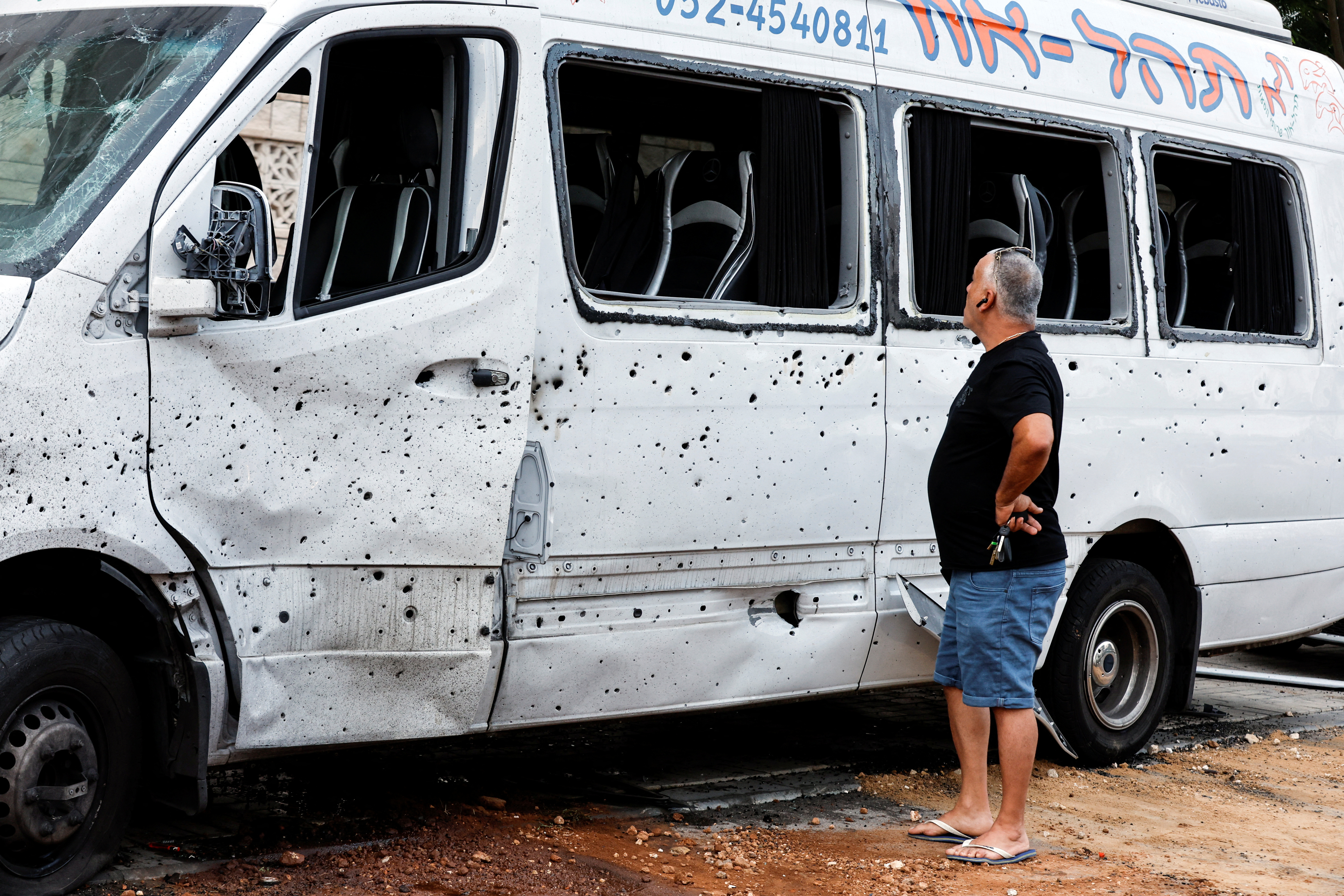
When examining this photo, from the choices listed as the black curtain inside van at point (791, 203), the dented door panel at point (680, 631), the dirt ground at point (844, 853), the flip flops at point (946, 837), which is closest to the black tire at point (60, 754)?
the dirt ground at point (844, 853)

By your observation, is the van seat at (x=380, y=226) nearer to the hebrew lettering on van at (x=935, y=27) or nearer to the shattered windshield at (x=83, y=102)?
the shattered windshield at (x=83, y=102)

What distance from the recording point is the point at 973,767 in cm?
526

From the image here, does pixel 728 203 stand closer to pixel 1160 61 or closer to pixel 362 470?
pixel 362 470

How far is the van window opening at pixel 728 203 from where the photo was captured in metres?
5.38

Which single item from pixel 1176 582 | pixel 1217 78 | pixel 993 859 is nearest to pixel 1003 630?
pixel 993 859

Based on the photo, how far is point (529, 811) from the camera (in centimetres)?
529

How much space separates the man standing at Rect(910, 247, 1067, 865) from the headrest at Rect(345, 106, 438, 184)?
1829mm

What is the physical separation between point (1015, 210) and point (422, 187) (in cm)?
274

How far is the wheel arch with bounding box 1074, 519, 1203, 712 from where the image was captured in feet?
22.0

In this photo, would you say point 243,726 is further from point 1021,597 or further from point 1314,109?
point 1314,109

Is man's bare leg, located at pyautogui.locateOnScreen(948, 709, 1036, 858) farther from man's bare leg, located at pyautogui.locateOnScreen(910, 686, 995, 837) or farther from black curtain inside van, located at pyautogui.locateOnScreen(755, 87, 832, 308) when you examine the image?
black curtain inside van, located at pyautogui.locateOnScreen(755, 87, 832, 308)

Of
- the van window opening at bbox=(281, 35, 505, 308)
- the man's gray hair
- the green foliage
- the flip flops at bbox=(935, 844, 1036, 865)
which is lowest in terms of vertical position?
the flip flops at bbox=(935, 844, 1036, 865)

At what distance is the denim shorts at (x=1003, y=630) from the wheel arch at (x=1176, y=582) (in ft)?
5.12

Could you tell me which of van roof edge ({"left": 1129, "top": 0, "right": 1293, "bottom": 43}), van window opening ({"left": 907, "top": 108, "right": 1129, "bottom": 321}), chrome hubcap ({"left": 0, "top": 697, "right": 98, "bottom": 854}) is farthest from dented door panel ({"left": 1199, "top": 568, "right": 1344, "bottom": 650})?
chrome hubcap ({"left": 0, "top": 697, "right": 98, "bottom": 854})
